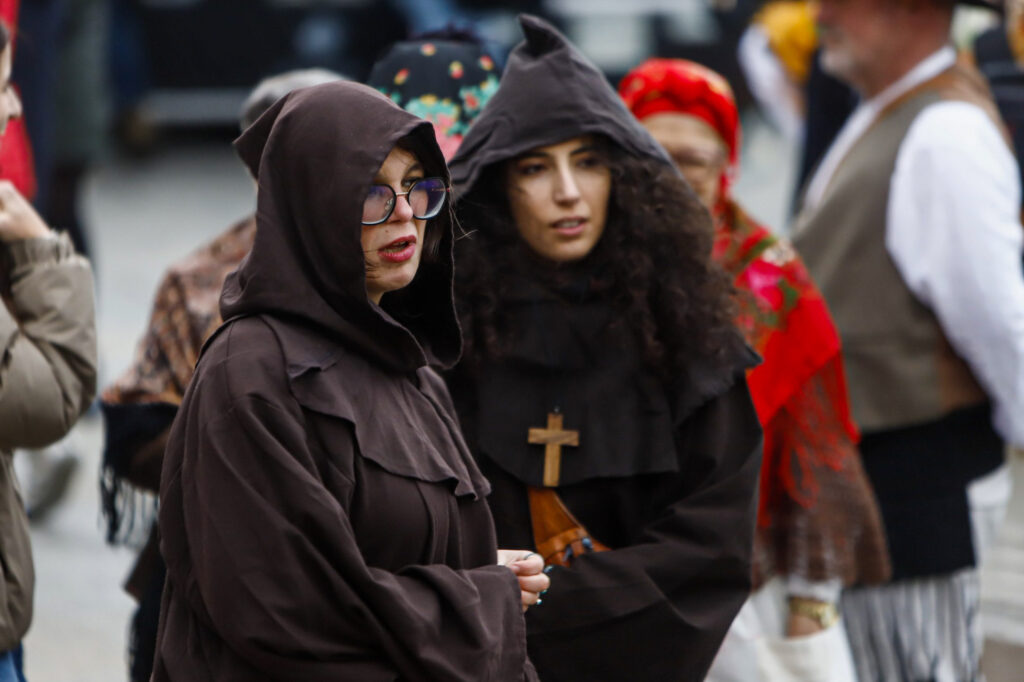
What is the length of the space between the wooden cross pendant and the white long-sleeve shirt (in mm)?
1596

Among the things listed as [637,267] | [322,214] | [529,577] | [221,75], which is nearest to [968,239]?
[637,267]

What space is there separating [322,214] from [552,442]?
96 cm

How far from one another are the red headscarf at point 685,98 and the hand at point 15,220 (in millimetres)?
1644

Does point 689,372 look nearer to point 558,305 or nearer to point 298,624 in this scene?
point 558,305

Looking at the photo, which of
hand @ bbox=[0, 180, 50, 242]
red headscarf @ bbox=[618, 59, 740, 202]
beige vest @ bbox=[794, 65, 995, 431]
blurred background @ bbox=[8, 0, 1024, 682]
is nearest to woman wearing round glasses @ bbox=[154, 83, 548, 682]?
hand @ bbox=[0, 180, 50, 242]

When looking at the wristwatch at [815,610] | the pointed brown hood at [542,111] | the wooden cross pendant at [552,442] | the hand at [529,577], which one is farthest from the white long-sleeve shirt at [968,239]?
the hand at [529,577]

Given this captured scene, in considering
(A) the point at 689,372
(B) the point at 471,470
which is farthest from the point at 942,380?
(B) the point at 471,470

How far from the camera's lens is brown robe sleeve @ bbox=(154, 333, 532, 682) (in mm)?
2223

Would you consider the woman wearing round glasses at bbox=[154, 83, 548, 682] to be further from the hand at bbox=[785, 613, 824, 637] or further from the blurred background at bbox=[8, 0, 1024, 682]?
the blurred background at bbox=[8, 0, 1024, 682]

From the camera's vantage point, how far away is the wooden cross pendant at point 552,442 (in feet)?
10.3

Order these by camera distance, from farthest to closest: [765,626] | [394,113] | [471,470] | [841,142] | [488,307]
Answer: [841,142] < [765,626] < [488,307] < [471,470] < [394,113]

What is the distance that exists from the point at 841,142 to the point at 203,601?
3120 millimetres

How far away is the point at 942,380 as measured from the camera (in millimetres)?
4371

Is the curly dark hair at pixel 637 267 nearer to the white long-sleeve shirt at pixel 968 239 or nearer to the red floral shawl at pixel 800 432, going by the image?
the red floral shawl at pixel 800 432
